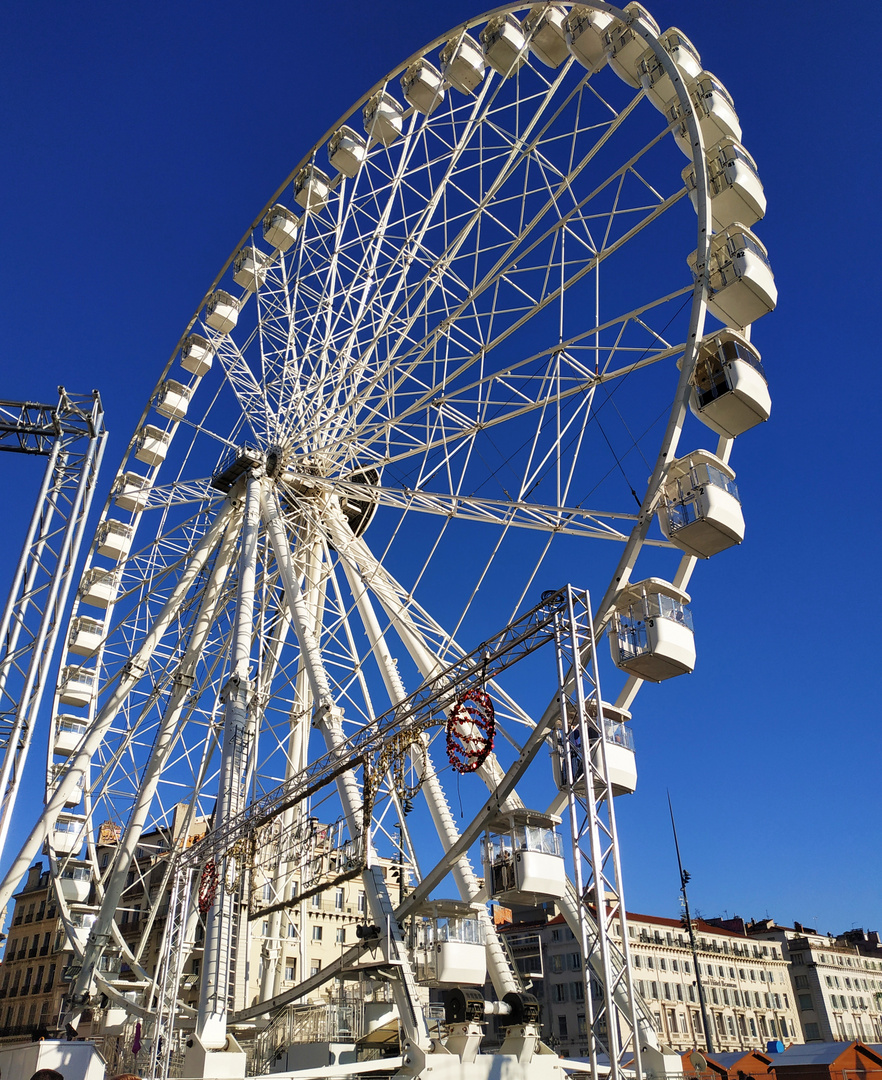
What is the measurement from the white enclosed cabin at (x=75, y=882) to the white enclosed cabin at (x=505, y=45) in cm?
2322

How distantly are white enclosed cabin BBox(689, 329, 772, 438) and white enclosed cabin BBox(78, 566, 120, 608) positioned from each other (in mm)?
21464

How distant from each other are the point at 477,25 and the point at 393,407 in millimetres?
9478

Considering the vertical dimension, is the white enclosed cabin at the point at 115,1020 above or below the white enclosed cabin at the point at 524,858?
below

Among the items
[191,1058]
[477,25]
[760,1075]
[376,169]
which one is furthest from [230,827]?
[760,1075]

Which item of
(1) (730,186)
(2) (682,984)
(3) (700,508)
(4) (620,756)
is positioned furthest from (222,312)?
(2) (682,984)

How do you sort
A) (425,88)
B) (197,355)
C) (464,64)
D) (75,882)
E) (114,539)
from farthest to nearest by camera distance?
(114,539), (197,355), (75,882), (425,88), (464,64)

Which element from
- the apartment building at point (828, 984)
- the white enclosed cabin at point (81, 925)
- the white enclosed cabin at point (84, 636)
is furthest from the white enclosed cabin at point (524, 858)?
the apartment building at point (828, 984)

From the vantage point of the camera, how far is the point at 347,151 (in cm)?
2558

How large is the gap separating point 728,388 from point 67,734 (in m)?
23.1

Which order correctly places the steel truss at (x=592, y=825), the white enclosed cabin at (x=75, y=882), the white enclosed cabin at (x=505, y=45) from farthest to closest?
the white enclosed cabin at (x=75, y=882) → the white enclosed cabin at (x=505, y=45) → the steel truss at (x=592, y=825)

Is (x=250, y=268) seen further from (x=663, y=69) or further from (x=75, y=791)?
(x=75, y=791)

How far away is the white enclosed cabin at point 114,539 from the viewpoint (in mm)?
30953

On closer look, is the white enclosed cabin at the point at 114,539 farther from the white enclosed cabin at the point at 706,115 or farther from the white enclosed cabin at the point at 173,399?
the white enclosed cabin at the point at 706,115

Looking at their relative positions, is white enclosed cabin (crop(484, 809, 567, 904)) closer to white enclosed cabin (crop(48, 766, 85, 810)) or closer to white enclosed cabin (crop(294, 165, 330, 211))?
white enclosed cabin (crop(48, 766, 85, 810))
